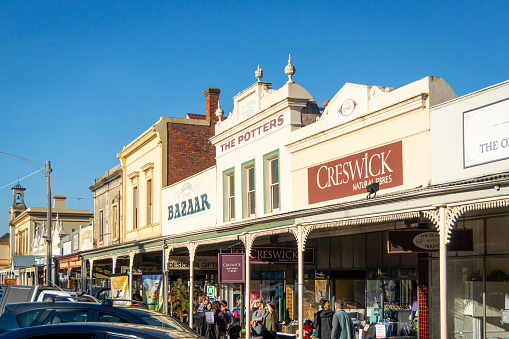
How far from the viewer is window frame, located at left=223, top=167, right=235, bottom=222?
22328mm

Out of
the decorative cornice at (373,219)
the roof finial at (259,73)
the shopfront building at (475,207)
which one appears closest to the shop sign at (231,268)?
the decorative cornice at (373,219)

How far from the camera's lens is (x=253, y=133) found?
20859 mm

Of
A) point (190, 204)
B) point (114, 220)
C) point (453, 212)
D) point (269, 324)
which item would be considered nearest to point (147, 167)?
point (190, 204)

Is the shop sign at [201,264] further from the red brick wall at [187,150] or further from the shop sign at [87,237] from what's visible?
the shop sign at [87,237]

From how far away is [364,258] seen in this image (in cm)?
1836

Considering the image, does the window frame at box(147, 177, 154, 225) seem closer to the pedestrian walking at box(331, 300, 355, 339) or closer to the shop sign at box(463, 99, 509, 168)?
the pedestrian walking at box(331, 300, 355, 339)

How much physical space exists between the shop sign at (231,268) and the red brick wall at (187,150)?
11.0 metres

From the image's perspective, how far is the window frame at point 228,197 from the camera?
73.3ft

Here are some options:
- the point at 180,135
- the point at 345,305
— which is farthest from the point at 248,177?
the point at 180,135

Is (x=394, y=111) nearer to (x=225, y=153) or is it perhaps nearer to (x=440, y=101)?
(x=440, y=101)

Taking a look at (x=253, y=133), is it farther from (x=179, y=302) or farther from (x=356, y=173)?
(x=179, y=302)

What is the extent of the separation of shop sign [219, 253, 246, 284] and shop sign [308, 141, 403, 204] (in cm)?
294

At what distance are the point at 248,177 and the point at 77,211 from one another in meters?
47.8

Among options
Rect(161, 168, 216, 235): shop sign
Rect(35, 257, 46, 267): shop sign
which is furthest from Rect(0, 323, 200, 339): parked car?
Rect(35, 257, 46, 267): shop sign
